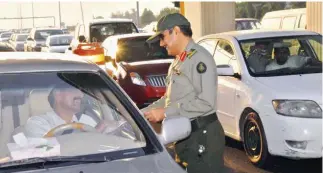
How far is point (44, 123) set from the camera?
3.76 meters

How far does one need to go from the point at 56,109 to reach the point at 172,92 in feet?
2.66

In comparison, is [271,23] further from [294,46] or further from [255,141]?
[255,141]

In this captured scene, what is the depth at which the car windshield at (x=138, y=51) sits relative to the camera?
11.1 m

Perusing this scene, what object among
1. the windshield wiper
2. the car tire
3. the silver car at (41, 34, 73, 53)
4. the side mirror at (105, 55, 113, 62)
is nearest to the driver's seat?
the windshield wiper

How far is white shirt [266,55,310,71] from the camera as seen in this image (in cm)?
724

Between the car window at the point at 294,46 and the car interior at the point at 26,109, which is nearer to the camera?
the car interior at the point at 26,109

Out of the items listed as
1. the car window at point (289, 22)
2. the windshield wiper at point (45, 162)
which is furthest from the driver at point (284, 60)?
the car window at point (289, 22)

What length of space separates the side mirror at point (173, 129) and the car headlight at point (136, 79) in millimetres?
5974

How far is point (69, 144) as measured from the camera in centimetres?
351

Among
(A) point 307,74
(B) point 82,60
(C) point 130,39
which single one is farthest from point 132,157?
(C) point 130,39

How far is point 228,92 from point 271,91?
0.90 metres

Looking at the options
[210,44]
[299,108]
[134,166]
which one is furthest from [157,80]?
[134,166]

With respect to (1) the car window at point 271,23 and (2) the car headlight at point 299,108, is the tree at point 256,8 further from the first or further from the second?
(2) the car headlight at point 299,108

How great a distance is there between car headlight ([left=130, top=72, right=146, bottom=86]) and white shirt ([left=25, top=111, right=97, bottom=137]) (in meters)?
5.76
